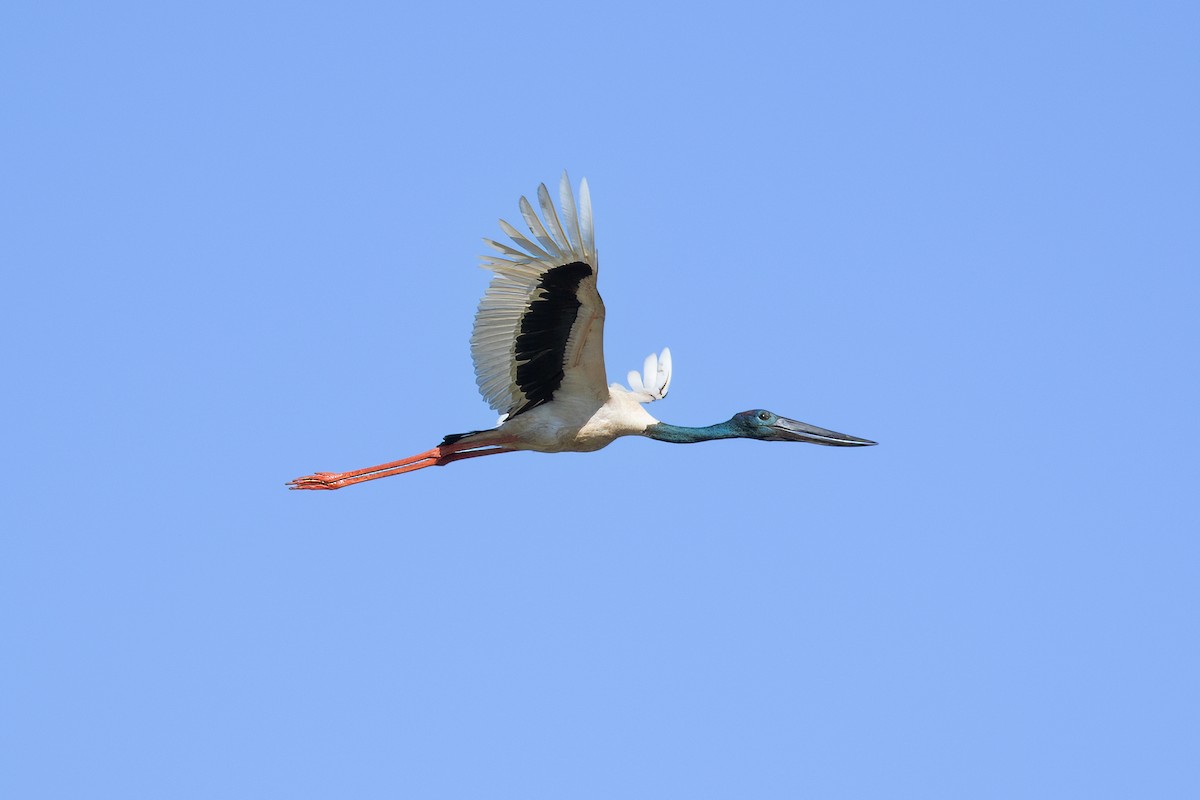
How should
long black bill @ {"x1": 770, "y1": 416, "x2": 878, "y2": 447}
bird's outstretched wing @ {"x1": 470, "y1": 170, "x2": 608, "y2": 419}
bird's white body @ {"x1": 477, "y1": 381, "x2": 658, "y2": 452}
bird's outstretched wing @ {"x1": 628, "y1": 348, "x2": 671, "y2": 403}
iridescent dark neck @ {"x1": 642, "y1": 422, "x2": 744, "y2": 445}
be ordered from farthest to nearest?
bird's outstretched wing @ {"x1": 628, "y1": 348, "x2": 671, "y2": 403} → long black bill @ {"x1": 770, "y1": 416, "x2": 878, "y2": 447} → iridescent dark neck @ {"x1": 642, "y1": 422, "x2": 744, "y2": 445} → bird's white body @ {"x1": 477, "y1": 381, "x2": 658, "y2": 452} → bird's outstretched wing @ {"x1": 470, "y1": 170, "x2": 608, "y2": 419}

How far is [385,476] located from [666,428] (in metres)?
3.47

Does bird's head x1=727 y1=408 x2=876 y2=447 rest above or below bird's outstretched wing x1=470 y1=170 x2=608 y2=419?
below

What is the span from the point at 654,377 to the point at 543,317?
186 inches

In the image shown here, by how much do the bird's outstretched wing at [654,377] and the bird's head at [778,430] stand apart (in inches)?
66.8

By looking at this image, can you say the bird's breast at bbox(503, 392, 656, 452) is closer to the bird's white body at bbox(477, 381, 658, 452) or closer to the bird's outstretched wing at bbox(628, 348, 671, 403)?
the bird's white body at bbox(477, 381, 658, 452)

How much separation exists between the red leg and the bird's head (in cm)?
307

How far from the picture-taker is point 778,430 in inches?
813

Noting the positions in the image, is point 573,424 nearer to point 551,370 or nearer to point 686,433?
point 551,370

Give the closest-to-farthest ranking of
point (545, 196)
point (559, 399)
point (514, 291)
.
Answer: point (545, 196) < point (514, 291) < point (559, 399)

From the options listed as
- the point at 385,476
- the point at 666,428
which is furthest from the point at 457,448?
the point at 666,428

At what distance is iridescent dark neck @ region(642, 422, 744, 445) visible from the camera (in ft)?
65.4

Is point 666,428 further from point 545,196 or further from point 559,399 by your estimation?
point 545,196

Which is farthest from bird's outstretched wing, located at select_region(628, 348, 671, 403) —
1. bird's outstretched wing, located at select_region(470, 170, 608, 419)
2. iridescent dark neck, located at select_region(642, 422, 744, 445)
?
bird's outstretched wing, located at select_region(470, 170, 608, 419)

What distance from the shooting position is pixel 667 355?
22.6 meters
